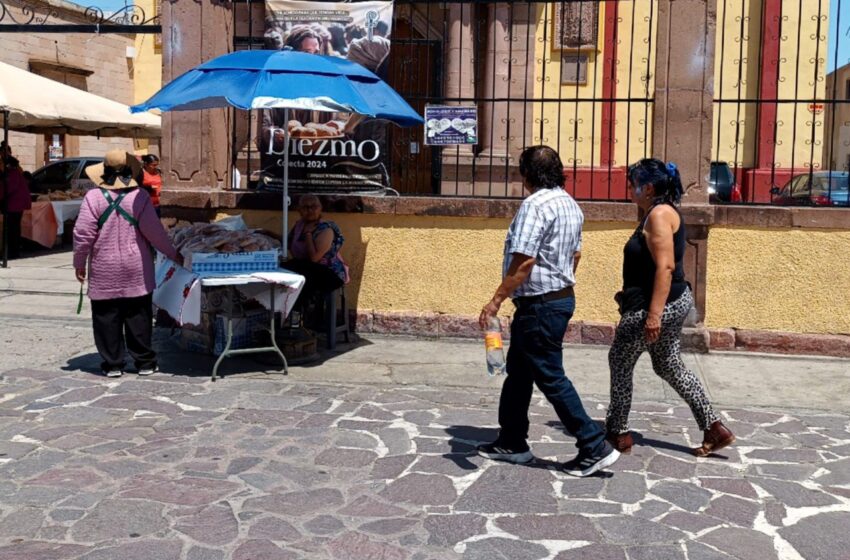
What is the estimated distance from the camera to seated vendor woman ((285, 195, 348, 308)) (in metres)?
8.10

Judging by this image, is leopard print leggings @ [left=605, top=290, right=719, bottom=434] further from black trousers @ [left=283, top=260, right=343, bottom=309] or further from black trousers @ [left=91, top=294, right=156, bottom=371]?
black trousers @ [left=91, top=294, right=156, bottom=371]

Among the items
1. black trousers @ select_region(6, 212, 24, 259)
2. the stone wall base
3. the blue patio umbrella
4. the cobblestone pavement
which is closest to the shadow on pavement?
the cobblestone pavement

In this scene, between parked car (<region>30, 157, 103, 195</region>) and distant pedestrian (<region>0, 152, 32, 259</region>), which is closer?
distant pedestrian (<region>0, 152, 32, 259</region>)

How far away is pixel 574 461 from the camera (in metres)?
5.33

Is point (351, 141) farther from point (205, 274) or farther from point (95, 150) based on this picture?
point (95, 150)

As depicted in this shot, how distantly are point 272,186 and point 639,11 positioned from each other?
9.43 meters

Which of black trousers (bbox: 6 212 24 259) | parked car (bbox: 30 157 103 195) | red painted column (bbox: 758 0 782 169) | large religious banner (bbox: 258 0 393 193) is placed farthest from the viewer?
parked car (bbox: 30 157 103 195)

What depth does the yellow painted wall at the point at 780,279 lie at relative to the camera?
329 inches

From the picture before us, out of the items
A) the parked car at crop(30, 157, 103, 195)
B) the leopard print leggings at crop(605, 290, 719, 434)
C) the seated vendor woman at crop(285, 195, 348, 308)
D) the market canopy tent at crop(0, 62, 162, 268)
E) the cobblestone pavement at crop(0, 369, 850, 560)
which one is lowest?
the cobblestone pavement at crop(0, 369, 850, 560)

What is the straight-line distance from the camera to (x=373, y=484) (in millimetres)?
5102

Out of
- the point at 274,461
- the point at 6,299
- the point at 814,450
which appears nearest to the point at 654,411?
the point at 814,450

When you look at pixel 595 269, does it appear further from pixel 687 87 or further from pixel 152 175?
pixel 152 175

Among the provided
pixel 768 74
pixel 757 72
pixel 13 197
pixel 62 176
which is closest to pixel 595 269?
pixel 13 197

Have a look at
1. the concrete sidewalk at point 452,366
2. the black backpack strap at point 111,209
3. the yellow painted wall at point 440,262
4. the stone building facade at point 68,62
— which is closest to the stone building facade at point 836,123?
the concrete sidewalk at point 452,366
